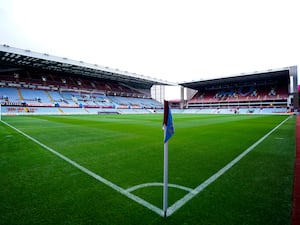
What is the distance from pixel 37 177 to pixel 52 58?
138 feet

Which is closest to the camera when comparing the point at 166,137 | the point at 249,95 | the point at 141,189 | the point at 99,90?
the point at 166,137

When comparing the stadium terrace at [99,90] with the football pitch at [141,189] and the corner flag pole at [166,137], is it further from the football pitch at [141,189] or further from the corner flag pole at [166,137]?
the corner flag pole at [166,137]

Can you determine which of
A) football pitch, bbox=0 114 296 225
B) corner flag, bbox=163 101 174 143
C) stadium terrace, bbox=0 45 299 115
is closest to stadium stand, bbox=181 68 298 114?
stadium terrace, bbox=0 45 299 115

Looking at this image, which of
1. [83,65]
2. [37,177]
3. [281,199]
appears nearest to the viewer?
[281,199]

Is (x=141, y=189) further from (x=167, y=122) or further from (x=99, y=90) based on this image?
(x=99, y=90)

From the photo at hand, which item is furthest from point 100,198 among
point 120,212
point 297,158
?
point 297,158

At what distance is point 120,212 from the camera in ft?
8.00

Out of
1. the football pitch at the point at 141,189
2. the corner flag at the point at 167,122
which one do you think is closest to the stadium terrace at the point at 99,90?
the football pitch at the point at 141,189

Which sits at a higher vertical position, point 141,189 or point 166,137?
point 166,137

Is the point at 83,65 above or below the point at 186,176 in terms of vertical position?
above

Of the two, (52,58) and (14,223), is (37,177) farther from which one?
(52,58)

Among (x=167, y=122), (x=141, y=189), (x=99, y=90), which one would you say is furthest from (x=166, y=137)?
(x=99, y=90)

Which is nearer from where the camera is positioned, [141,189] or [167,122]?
[167,122]

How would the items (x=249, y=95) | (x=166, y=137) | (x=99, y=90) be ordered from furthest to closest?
(x=249, y=95) < (x=99, y=90) < (x=166, y=137)
